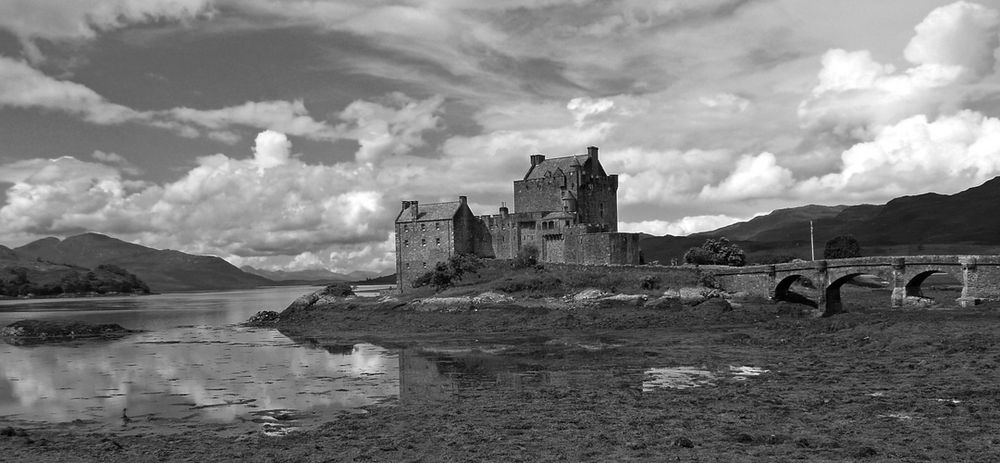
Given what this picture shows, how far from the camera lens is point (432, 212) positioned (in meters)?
87.1

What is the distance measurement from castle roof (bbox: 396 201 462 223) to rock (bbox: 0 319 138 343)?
3246 cm

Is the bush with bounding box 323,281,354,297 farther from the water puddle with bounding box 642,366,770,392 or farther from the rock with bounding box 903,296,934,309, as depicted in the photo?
the water puddle with bounding box 642,366,770,392

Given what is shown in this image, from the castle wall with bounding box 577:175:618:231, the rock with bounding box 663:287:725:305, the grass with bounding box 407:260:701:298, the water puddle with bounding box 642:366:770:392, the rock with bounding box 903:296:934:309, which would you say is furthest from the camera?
the castle wall with bounding box 577:175:618:231

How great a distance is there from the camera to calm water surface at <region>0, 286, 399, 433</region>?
83.4 ft

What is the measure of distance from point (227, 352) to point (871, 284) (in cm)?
8035

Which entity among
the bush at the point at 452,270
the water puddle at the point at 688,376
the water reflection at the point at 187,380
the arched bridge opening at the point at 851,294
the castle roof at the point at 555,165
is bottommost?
the water reflection at the point at 187,380

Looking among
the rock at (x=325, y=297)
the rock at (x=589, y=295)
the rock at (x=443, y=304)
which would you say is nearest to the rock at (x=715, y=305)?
the rock at (x=589, y=295)

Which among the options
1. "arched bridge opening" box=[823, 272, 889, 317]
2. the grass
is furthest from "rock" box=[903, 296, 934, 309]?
the grass

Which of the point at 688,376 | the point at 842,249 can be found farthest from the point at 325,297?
the point at 842,249

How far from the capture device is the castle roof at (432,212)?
280ft

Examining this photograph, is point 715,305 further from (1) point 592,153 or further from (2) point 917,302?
(1) point 592,153

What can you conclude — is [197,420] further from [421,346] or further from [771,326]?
[771,326]

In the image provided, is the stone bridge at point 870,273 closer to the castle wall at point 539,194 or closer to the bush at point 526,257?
the bush at point 526,257

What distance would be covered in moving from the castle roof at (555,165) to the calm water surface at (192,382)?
40.9 meters
